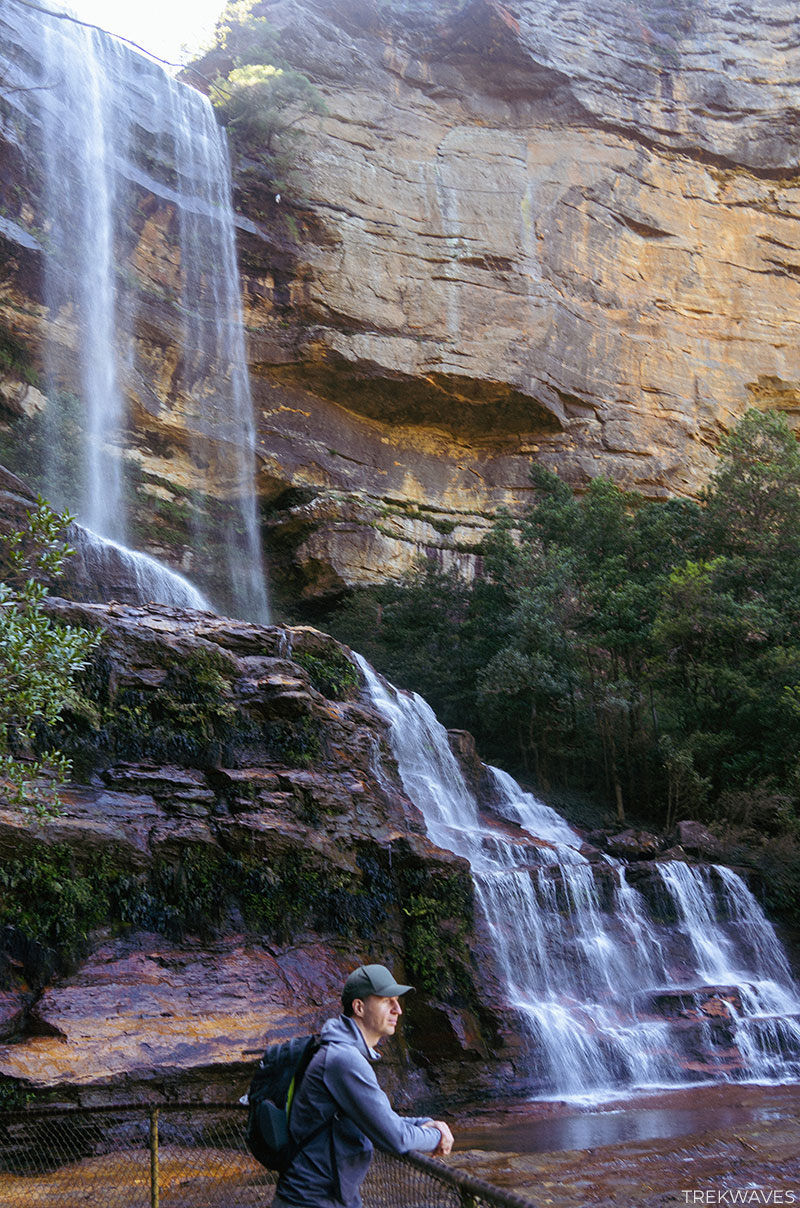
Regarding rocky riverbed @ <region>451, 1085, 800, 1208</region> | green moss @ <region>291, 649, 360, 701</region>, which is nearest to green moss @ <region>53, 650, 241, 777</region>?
green moss @ <region>291, 649, 360, 701</region>

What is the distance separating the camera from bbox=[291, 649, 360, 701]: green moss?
15.9 metres

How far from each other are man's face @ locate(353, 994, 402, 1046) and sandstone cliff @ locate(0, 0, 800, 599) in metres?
24.5

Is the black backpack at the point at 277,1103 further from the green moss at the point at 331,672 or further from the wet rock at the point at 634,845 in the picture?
the wet rock at the point at 634,845

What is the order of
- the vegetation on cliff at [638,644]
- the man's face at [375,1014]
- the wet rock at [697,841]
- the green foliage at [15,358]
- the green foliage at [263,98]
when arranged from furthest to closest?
the green foliage at [263,98] < the green foliage at [15,358] < the vegetation on cliff at [638,644] < the wet rock at [697,841] < the man's face at [375,1014]

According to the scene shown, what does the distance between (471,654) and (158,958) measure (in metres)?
15.8

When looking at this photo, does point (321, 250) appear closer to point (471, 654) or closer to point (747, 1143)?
point (471, 654)

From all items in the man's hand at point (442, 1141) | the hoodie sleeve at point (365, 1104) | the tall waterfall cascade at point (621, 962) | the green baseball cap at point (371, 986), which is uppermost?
the green baseball cap at point (371, 986)

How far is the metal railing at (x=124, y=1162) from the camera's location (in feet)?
20.5

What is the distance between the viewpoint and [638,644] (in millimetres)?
23875

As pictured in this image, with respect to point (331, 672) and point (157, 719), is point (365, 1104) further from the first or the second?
point (331, 672)

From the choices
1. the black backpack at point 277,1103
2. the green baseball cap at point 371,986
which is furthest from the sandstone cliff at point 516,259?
the black backpack at point 277,1103

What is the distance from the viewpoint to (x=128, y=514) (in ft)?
85.8

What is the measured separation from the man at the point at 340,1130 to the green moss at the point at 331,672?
12495mm

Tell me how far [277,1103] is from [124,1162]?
530 cm
